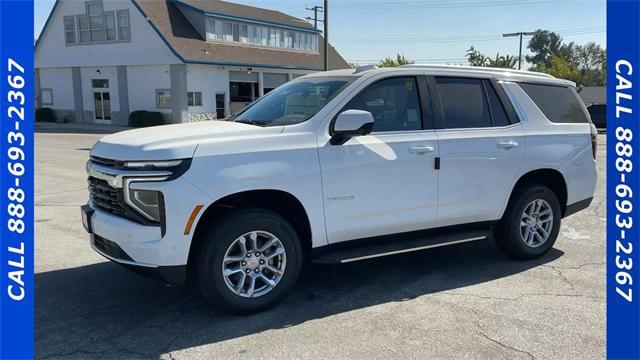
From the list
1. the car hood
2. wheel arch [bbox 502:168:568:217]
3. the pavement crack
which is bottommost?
the pavement crack

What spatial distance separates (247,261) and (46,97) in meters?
37.4

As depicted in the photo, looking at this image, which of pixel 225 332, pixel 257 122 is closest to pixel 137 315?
pixel 225 332

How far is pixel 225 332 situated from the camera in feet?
13.5

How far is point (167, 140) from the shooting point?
13.4 feet

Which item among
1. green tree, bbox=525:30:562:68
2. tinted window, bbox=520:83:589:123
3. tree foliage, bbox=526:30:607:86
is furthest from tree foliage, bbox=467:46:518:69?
green tree, bbox=525:30:562:68

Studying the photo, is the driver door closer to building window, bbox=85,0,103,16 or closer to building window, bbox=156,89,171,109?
building window, bbox=156,89,171,109

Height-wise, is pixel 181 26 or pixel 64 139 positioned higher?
pixel 181 26

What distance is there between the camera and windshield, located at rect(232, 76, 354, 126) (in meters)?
4.76

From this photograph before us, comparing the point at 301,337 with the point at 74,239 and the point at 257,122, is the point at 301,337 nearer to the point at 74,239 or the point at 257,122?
the point at 257,122

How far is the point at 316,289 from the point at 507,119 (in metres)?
2.68

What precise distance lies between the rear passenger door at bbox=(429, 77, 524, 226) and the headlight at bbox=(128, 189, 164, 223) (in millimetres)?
2616

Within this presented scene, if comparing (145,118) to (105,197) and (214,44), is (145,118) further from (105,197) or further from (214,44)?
(105,197)

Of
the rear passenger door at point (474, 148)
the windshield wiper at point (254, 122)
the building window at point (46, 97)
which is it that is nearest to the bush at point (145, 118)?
the building window at point (46, 97)

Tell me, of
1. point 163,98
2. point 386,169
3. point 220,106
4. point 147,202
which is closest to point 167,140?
point 147,202
